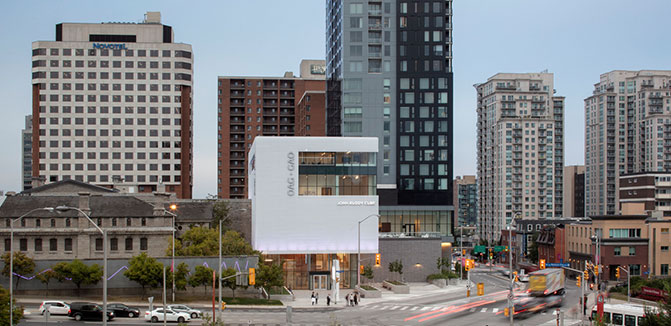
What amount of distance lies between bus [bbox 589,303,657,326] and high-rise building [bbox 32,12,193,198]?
332 ft

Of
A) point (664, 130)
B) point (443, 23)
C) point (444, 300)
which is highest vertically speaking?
point (443, 23)

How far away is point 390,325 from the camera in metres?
57.7

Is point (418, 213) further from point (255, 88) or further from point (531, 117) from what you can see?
point (531, 117)

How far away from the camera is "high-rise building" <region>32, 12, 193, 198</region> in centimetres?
13962

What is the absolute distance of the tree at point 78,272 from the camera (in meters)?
68.5

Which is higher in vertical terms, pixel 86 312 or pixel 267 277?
pixel 267 277

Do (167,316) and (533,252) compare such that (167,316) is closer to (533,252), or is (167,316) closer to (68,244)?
(68,244)

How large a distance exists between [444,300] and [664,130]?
5546 inches

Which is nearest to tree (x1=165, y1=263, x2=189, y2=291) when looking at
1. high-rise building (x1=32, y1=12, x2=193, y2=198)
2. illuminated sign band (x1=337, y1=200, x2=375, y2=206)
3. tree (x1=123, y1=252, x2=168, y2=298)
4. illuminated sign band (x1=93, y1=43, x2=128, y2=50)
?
tree (x1=123, y1=252, x2=168, y2=298)

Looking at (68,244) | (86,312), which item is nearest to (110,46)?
(68,244)

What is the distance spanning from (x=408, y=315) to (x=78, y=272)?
33.1 metres

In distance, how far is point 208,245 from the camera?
78.6 metres

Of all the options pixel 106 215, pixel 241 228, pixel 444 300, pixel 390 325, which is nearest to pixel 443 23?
pixel 241 228

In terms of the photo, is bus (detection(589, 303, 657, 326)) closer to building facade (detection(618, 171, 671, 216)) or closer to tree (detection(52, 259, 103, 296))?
tree (detection(52, 259, 103, 296))
